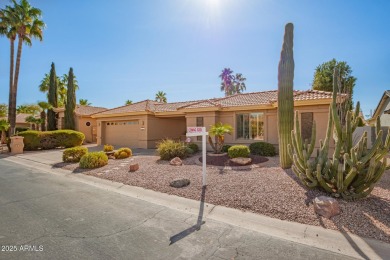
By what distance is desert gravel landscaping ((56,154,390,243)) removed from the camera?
433 cm

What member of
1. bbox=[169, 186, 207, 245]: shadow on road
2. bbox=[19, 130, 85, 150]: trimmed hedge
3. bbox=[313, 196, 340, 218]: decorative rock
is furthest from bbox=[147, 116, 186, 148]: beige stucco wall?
bbox=[313, 196, 340, 218]: decorative rock

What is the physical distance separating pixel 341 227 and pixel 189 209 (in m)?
3.26

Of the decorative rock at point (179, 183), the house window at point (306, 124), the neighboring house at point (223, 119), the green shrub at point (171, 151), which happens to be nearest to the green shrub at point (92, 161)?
the green shrub at point (171, 151)

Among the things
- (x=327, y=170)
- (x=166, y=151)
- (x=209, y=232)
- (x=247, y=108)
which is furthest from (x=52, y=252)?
(x=247, y=108)

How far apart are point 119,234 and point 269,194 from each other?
3.95 meters

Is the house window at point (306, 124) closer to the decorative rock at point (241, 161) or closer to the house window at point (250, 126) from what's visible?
the house window at point (250, 126)

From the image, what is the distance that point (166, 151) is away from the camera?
11.5 meters

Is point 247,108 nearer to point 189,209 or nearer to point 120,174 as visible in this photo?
point 120,174

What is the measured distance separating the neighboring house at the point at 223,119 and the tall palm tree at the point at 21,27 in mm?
9094

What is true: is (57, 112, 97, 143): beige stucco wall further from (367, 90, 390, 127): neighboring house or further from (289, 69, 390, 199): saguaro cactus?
(367, 90, 390, 127): neighboring house

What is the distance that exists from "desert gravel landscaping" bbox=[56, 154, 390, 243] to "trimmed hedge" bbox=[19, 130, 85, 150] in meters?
12.0

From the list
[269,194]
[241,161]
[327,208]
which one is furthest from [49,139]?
[327,208]

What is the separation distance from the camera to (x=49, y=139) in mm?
19109

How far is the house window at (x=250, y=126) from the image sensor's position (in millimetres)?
14242
